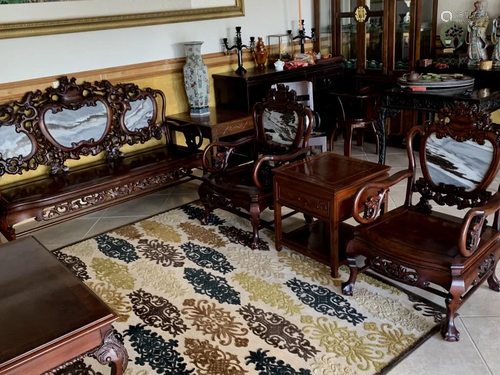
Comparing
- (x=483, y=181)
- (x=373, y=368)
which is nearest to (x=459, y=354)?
(x=373, y=368)

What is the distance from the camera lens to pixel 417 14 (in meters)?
4.72

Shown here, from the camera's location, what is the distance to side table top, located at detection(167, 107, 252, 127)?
13.6ft

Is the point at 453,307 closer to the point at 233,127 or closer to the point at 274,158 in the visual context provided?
the point at 274,158

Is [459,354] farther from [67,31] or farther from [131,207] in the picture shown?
[67,31]

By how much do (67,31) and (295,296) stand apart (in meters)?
2.63

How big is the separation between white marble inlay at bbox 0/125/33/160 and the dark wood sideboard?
1.82 meters

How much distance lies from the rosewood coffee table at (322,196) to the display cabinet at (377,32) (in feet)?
7.37

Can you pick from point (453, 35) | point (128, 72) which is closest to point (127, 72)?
point (128, 72)

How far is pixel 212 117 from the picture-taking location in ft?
14.1

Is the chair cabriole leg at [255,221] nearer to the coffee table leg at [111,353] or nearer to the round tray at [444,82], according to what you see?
the coffee table leg at [111,353]

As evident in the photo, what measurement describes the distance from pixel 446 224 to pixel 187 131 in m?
2.41

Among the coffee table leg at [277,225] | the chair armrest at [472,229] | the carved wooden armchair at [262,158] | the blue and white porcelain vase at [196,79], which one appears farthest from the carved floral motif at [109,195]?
the chair armrest at [472,229]

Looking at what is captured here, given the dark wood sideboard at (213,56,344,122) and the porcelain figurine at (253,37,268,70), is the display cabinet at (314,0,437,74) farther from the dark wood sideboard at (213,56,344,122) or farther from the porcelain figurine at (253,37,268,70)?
the porcelain figurine at (253,37,268,70)

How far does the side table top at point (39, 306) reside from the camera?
1750 millimetres
